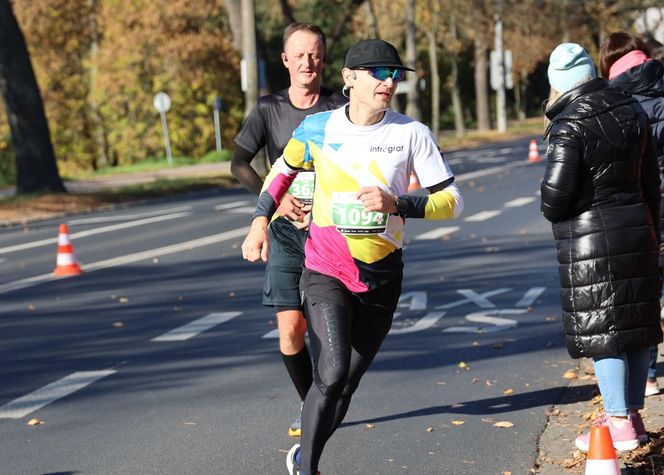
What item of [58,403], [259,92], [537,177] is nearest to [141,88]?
[259,92]

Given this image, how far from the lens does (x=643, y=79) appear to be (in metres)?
6.72

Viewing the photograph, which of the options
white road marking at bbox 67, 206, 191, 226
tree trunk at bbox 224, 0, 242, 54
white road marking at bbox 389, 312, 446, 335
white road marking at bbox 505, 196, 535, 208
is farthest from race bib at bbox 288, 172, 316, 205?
tree trunk at bbox 224, 0, 242, 54

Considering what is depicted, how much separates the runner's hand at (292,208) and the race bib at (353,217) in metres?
0.82

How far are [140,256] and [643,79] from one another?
10364 mm

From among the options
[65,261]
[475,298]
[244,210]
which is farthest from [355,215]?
[244,210]

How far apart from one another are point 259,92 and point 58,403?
Answer: 2456 cm

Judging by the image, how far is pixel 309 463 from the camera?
509 cm

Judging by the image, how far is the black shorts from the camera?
20.2 feet

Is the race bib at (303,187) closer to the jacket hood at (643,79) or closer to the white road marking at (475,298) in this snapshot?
the jacket hood at (643,79)

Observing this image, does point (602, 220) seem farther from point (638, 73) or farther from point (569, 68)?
point (638, 73)

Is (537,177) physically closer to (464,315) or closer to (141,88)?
(464,315)

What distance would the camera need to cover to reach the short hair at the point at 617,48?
6730 millimetres

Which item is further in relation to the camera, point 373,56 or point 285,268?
point 285,268

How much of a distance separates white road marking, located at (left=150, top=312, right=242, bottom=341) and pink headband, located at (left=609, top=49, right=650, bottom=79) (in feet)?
14.2
